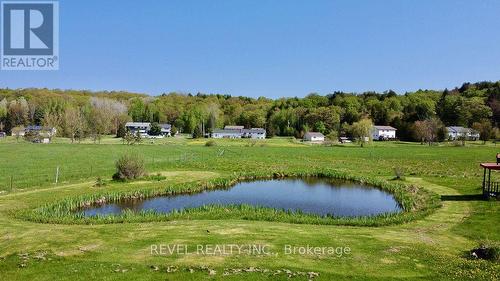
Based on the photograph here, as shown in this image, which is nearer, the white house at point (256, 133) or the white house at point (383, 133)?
the white house at point (383, 133)

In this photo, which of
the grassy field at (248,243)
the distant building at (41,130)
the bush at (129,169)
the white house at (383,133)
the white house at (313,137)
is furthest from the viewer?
the white house at (383,133)

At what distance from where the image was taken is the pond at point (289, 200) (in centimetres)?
2798

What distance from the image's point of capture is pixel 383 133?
498ft

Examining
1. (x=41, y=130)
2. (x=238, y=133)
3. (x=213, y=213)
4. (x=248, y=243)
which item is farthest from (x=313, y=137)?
(x=248, y=243)

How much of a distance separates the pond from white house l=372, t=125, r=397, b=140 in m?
113

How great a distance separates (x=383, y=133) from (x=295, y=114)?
132 ft

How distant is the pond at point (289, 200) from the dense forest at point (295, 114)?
326ft

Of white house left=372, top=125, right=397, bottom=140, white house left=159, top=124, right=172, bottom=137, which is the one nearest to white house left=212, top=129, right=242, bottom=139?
white house left=159, top=124, right=172, bottom=137

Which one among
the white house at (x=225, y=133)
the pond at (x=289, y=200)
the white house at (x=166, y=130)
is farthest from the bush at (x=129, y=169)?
the white house at (x=166, y=130)

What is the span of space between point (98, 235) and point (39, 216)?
7230 millimetres

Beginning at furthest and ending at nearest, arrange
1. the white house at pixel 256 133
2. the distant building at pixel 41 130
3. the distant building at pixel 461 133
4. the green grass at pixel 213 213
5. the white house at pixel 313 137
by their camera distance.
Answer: the white house at pixel 256 133 → the white house at pixel 313 137 → the distant building at pixel 461 133 → the distant building at pixel 41 130 → the green grass at pixel 213 213

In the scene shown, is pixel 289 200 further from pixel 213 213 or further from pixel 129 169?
pixel 129 169

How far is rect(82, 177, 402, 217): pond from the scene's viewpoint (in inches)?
1102

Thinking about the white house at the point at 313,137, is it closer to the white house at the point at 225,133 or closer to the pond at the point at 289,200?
the white house at the point at 225,133
